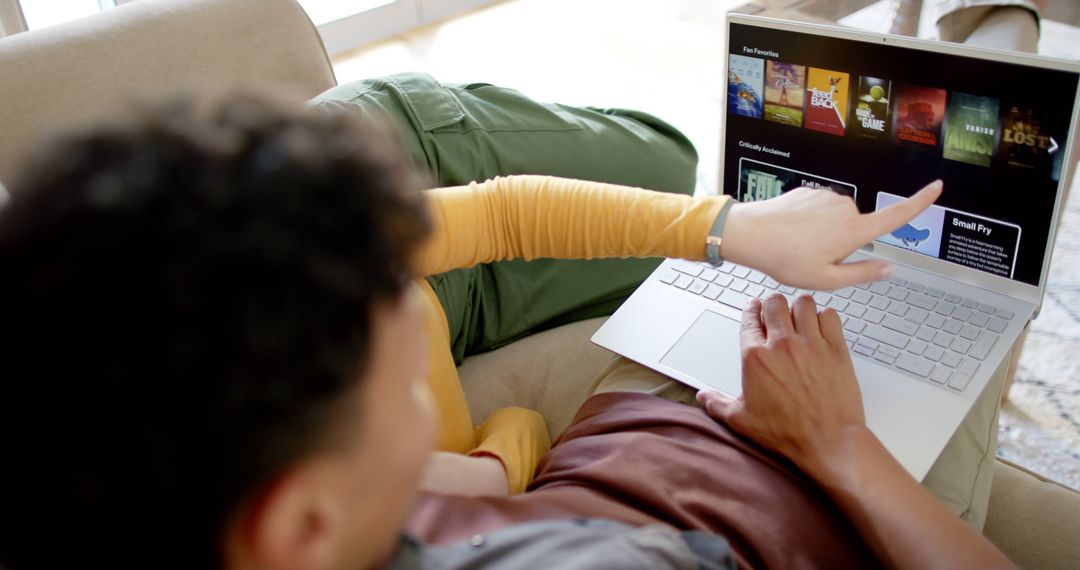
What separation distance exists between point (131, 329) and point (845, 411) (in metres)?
0.65

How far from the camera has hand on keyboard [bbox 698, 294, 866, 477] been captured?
79 cm

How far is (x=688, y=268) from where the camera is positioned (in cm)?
107

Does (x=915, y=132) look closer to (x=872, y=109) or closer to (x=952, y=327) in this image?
(x=872, y=109)

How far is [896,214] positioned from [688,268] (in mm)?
306

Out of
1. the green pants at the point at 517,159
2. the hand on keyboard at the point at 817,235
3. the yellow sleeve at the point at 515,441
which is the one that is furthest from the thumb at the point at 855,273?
the green pants at the point at 517,159

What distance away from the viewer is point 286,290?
358 mm

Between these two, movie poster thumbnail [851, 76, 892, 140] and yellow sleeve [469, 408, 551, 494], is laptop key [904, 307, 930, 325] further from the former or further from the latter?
yellow sleeve [469, 408, 551, 494]

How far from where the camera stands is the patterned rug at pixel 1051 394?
1447 millimetres

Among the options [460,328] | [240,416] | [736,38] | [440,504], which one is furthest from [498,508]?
[736,38]

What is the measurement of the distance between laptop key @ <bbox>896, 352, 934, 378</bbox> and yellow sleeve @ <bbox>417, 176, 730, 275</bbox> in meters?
0.27

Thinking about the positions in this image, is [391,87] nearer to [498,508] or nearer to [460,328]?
[460,328]

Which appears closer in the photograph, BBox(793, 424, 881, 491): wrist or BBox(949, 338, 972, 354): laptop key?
BBox(793, 424, 881, 491): wrist

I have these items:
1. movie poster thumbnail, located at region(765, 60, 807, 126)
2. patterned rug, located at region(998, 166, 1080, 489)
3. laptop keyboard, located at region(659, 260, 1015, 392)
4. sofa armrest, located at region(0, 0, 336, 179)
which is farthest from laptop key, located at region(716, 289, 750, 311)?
patterned rug, located at region(998, 166, 1080, 489)

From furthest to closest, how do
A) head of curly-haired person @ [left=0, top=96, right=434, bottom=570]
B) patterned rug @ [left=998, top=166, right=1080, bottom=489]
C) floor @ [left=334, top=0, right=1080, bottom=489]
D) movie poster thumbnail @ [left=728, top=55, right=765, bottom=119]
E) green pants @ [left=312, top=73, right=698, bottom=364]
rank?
floor @ [left=334, top=0, right=1080, bottom=489]
patterned rug @ [left=998, top=166, right=1080, bottom=489]
green pants @ [left=312, top=73, right=698, bottom=364]
movie poster thumbnail @ [left=728, top=55, right=765, bottom=119]
head of curly-haired person @ [left=0, top=96, right=434, bottom=570]
